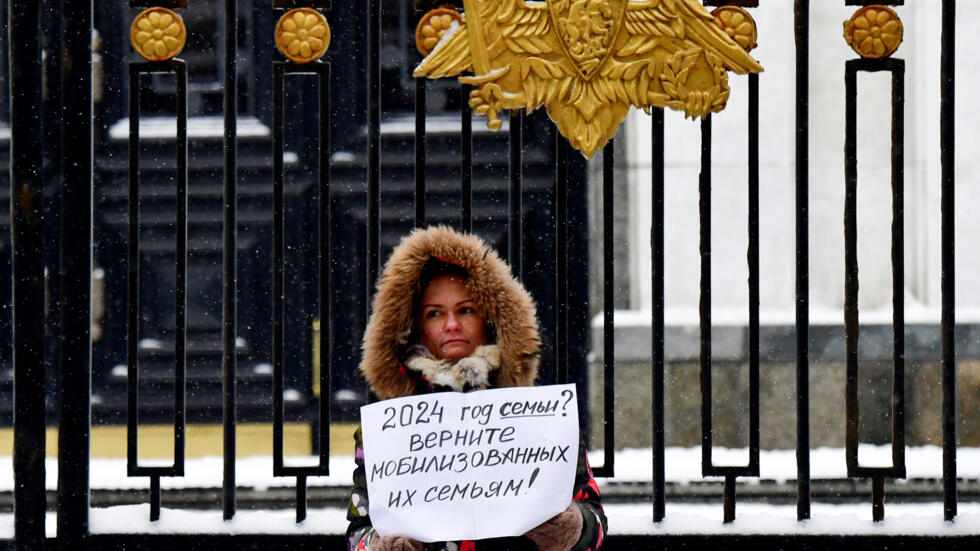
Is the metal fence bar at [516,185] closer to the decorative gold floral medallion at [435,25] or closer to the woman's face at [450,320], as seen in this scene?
the decorative gold floral medallion at [435,25]

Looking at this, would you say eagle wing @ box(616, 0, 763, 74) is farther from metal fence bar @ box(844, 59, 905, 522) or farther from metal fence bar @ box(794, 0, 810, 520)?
metal fence bar @ box(844, 59, 905, 522)

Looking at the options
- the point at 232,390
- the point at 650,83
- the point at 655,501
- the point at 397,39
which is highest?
the point at 397,39

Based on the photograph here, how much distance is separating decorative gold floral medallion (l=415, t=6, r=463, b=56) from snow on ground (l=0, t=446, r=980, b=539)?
1379mm

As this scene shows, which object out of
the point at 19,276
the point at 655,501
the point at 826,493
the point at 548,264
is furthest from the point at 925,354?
the point at 19,276

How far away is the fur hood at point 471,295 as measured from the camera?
9.45ft

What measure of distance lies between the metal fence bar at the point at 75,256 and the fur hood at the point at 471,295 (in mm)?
1007

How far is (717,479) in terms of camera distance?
17.2 ft

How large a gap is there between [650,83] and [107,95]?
358 centimetres

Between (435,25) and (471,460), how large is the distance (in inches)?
47.4

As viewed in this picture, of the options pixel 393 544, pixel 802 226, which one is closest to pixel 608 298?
pixel 802 226

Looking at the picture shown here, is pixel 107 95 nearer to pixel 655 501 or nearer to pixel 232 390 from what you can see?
pixel 232 390

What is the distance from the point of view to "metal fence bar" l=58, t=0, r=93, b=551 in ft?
11.4

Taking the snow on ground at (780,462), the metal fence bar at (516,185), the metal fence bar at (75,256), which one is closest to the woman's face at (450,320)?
the metal fence bar at (516,185)

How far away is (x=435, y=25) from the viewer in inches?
133
